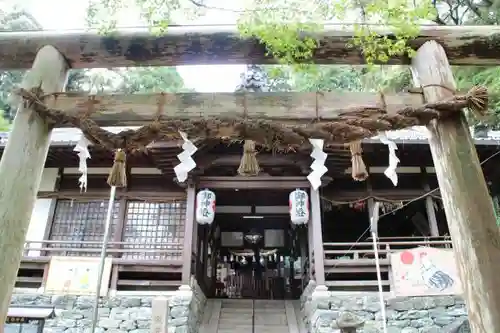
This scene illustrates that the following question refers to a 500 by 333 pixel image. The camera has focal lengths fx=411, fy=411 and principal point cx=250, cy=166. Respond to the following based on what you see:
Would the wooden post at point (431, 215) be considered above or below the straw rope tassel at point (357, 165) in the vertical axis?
above

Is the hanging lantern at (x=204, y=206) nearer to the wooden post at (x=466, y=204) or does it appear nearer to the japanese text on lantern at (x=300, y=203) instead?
the japanese text on lantern at (x=300, y=203)

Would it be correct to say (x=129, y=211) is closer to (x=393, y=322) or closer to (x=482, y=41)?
(x=393, y=322)

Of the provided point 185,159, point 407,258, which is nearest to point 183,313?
point 407,258

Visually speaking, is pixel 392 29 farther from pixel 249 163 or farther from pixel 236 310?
pixel 236 310

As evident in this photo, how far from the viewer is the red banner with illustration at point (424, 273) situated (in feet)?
29.4

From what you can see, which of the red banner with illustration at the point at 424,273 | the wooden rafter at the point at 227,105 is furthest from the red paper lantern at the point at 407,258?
the wooden rafter at the point at 227,105

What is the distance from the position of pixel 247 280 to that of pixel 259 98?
47.7ft

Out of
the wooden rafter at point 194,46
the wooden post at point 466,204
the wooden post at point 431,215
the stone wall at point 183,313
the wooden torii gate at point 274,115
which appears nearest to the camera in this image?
the wooden post at point 466,204

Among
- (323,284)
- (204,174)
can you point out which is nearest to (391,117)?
(323,284)

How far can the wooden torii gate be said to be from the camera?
3.18 meters

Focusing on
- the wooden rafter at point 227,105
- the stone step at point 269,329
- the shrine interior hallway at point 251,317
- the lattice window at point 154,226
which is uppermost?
the lattice window at point 154,226

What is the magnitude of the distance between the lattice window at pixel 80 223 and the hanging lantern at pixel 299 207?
15.1 ft

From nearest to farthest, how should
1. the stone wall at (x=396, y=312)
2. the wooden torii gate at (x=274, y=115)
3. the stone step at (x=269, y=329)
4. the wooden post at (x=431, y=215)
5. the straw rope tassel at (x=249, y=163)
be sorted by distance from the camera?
the wooden torii gate at (x=274, y=115) < the straw rope tassel at (x=249, y=163) < the stone wall at (x=396, y=312) < the stone step at (x=269, y=329) < the wooden post at (x=431, y=215)

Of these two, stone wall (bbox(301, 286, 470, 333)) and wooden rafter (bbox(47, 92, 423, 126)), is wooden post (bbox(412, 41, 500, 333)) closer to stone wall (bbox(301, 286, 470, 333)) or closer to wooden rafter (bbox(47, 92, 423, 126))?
wooden rafter (bbox(47, 92, 423, 126))
